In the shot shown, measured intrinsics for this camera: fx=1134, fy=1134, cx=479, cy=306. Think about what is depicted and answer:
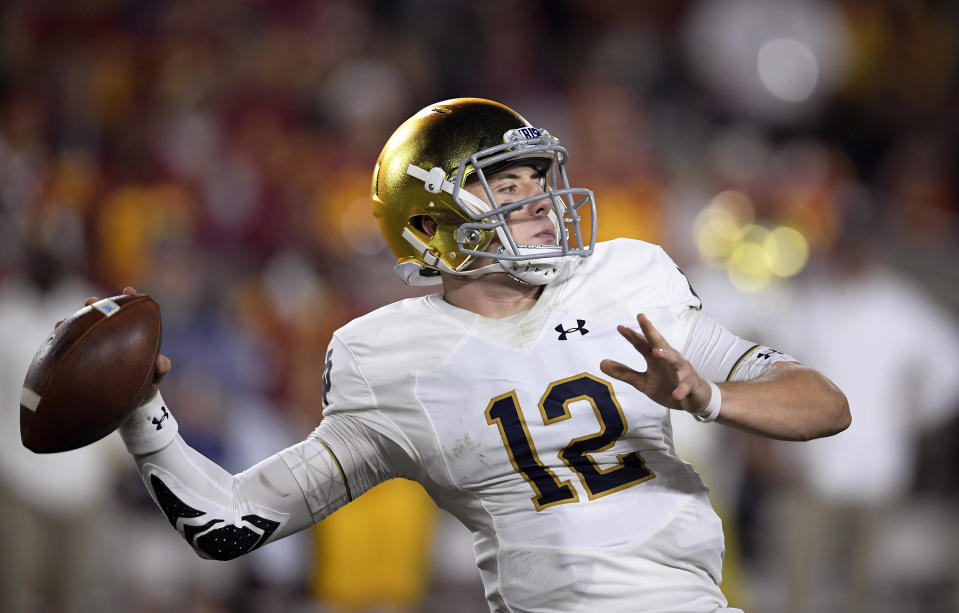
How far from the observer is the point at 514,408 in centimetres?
228

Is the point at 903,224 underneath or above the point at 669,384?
underneath

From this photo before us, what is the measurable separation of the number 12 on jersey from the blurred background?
2868 millimetres

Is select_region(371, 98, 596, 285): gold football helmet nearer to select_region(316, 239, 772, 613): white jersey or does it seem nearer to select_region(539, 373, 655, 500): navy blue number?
select_region(316, 239, 772, 613): white jersey

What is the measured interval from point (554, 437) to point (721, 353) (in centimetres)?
40

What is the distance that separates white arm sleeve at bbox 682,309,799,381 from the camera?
2281 mm

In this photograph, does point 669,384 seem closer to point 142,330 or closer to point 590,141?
point 142,330

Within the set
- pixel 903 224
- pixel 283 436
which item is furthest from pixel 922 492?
pixel 283 436

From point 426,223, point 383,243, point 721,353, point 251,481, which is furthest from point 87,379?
point 383,243

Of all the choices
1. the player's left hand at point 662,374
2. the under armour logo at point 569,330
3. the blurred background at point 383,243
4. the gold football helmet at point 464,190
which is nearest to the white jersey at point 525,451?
the under armour logo at point 569,330

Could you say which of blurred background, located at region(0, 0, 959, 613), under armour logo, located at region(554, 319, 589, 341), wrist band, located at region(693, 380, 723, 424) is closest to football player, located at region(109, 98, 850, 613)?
under armour logo, located at region(554, 319, 589, 341)

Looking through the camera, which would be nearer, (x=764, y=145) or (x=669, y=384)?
(x=669, y=384)

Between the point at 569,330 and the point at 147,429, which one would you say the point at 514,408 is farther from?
the point at 147,429

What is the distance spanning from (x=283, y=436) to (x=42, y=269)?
1.50 meters

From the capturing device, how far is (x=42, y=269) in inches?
224
